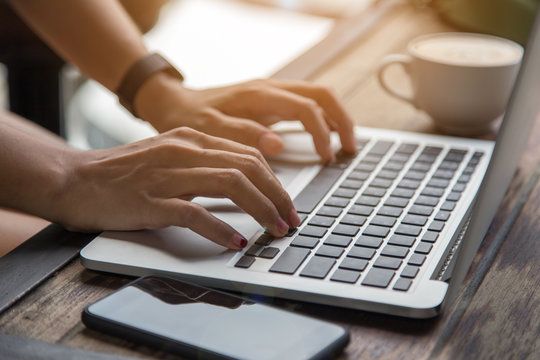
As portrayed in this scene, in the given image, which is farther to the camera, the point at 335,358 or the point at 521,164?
the point at 521,164

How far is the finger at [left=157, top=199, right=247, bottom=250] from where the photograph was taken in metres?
0.61

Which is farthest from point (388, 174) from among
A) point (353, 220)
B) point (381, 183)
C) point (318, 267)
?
point (318, 267)

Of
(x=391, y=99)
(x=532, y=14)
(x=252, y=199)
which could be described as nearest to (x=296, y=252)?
(x=252, y=199)

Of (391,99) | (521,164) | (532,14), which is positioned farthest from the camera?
(532,14)

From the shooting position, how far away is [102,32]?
1054mm

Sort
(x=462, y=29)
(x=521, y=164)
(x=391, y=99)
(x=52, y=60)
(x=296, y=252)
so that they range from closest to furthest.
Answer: (x=296, y=252), (x=521, y=164), (x=391, y=99), (x=462, y=29), (x=52, y=60)

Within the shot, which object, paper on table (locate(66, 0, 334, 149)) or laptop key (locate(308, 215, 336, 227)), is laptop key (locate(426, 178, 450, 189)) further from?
paper on table (locate(66, 0, 334, 149))

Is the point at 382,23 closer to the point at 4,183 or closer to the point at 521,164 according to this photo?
the point at 521,164

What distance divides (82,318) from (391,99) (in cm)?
65

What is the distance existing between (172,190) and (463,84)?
0.44 metres

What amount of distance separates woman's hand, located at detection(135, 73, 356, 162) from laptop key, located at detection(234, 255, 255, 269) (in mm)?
246

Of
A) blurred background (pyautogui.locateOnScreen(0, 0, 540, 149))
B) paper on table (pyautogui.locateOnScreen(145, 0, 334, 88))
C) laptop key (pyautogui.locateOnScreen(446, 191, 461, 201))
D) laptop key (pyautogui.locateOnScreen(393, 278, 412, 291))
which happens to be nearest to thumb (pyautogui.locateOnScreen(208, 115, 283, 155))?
laptop key (pyautogui.locateOnScreen(446, 191, 461, 201))

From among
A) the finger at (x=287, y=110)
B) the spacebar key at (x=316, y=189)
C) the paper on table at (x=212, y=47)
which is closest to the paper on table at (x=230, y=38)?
the paper on table at (x=212, y=47)

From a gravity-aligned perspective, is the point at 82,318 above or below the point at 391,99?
above
